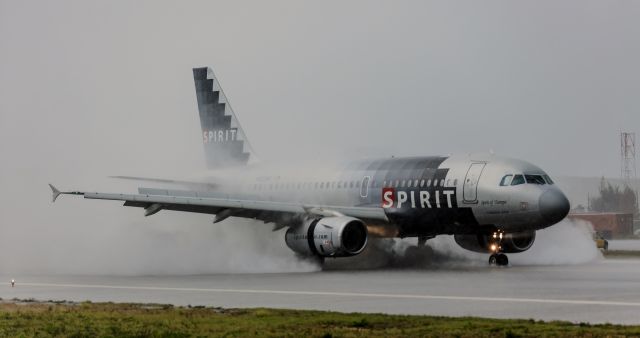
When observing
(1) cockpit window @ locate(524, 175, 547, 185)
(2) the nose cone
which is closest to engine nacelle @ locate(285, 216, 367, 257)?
(1) cockpit window @ locate(524, 175, 547, 185)

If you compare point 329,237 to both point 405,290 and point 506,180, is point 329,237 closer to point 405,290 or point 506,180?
point 506,180

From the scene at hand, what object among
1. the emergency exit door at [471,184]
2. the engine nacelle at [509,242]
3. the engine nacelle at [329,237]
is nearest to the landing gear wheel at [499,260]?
the engine nacelle at [509,242]

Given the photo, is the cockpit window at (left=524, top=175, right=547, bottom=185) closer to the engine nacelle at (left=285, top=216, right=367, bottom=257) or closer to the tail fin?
the engine nacelle at (left=285, top=216, right=367, bottom=257)

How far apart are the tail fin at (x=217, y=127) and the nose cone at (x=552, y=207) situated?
64.0 feet

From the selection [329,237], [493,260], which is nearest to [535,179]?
[493,260]

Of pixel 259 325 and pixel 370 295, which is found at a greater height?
pixel 370 295

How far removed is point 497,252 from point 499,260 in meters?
0.88

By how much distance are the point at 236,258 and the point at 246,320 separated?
24886 mm

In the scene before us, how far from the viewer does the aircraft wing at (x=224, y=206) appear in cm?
4406

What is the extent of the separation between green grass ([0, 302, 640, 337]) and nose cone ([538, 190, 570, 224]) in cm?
1910

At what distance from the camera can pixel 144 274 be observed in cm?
4378

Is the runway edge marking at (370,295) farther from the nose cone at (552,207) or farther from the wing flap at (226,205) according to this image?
the nose cone at (552,207)

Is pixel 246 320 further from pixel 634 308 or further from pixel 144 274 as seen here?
pixel 144 274

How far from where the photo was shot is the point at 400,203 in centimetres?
4459
